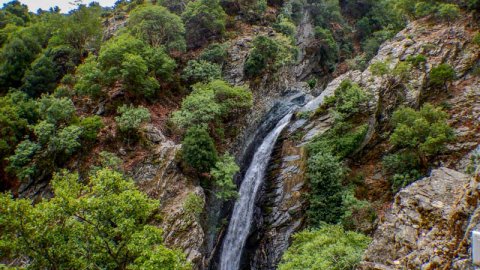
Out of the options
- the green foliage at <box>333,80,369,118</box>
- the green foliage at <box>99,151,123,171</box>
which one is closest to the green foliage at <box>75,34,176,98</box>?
the green foliage at <box>99,151,123,171</box>

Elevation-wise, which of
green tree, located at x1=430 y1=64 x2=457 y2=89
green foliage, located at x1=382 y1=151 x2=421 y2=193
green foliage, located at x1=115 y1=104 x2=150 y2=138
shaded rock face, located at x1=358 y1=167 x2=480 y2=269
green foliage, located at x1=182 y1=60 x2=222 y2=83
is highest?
green foliage, located at x1=182 y1=60 x2=222 y2=83

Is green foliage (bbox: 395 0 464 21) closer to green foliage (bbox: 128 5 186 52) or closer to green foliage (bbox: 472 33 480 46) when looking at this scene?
green foliage (bbox: 472 33 480 46)

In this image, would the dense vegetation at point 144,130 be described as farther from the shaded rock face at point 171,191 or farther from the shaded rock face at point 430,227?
the shaded rock face at point 430,227

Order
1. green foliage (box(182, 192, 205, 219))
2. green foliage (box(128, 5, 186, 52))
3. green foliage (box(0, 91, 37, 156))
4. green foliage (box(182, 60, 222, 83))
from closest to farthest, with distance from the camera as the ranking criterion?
green foliage (box(182, 192, 205, 219)), green foliage (box(0, 91, 37, 156)), green foliage (box(182, 60, 222, 83)), green foliage (box(128, 5, 186, 52))

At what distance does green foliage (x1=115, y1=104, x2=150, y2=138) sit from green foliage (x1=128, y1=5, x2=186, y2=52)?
8104 millimetres

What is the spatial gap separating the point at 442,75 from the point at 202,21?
802 inches

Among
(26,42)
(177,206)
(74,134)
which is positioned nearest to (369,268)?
(177,206)

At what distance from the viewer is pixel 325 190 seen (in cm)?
2028

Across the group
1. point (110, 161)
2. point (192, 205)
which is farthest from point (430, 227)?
point (110, 161)

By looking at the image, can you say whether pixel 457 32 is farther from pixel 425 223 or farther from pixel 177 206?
pixel 177 206

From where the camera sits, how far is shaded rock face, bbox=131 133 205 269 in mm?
16717

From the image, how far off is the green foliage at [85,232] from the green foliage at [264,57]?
59.5 feet

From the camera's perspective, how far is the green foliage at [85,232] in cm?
1070

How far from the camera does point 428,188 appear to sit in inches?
531
